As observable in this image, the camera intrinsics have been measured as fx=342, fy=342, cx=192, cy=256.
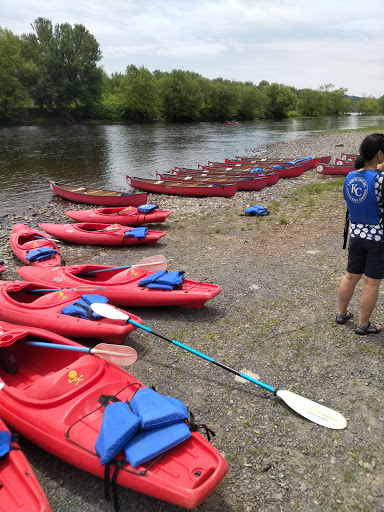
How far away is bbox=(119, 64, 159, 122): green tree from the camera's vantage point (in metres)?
59.7

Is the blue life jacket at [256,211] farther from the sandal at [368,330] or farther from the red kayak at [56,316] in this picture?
the sandal at [368,330]

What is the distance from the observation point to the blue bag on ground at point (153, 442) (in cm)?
263

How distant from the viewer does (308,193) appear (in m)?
13.8

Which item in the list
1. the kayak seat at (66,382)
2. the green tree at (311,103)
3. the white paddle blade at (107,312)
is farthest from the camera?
the green tree at (311,103)

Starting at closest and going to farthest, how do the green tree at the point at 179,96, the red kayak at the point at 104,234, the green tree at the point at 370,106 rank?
the red kayak at the point at 104,234
the green tree at the point at 179,96
the green tree at the point at 370,106

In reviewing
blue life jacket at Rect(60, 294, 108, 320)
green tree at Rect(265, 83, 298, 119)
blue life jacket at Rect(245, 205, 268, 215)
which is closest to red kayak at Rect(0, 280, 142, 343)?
blue life jacket at Rect(60, 294, 108, 320)

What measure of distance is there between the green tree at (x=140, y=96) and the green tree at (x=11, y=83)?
16.6 metres

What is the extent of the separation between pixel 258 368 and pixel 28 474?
2.63 m

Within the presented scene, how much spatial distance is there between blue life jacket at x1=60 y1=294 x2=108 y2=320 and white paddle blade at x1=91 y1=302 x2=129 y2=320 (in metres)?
0.12

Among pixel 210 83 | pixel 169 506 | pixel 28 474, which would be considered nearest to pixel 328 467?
pixel 169 506

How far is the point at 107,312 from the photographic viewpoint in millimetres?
4746

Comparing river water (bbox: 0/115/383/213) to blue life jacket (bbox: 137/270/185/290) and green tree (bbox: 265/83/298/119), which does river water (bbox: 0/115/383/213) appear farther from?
green tree (bbox: 265/83/298/119)

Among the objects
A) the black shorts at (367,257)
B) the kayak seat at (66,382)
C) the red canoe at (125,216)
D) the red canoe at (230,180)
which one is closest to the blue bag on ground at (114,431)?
the kayak seat at (66,382)

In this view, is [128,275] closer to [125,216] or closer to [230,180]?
[125,216]
